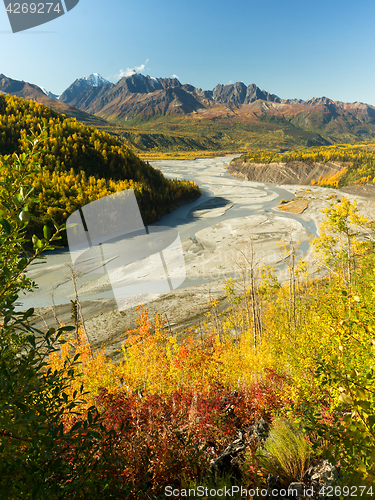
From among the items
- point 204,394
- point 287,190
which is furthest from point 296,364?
point 287,190

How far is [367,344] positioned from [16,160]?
4.34m

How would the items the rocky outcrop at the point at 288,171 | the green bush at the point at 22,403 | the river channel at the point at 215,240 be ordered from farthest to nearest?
the rocky outcrop at the point at 288,171 → the river channel at the point at 215,240 → the green bush at the point at 22,403

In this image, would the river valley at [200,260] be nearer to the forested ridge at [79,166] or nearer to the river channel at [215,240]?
the river channel at [215,240]

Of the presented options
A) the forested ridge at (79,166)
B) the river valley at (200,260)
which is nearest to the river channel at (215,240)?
the river valley at (200,260)

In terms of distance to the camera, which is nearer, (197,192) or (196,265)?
(196,265)

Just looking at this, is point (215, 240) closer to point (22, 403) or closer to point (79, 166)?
point (79, 166)

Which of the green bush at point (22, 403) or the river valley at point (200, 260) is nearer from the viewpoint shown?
the green bush at point (22, 403)

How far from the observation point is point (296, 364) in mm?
6641

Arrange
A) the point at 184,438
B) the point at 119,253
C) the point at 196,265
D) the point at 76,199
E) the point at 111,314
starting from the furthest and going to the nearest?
the point at 76,199
the point at 119,253
the point at 196,265
the point at 111,314
the point at 184,438

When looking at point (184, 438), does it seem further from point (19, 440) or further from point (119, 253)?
point (119, 253)

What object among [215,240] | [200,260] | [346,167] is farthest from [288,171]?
[200,260]

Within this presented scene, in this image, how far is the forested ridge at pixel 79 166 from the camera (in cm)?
3441

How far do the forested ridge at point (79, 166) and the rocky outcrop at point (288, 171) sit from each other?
3444cm

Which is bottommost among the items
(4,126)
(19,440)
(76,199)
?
(19,440)
